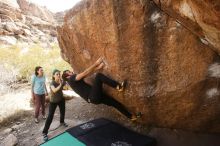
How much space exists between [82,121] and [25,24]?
26.1 metres

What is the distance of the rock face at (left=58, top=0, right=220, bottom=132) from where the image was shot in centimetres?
438

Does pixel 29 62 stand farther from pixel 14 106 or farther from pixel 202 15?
pixel 202 15

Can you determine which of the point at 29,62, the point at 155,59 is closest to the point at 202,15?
the point at 155,59

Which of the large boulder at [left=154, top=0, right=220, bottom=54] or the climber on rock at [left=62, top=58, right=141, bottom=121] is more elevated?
the large boulder at [left=154, top=0, right=220, bottom=54]

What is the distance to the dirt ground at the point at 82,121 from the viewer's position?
17.1 feet

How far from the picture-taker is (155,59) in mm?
4770

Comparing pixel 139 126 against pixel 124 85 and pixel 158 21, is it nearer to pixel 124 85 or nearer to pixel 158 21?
pixel 124 85

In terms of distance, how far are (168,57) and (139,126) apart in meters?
2.28

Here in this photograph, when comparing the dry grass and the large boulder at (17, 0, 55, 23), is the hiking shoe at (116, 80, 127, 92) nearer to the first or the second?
the dry grass

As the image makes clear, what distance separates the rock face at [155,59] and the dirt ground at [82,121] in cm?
19

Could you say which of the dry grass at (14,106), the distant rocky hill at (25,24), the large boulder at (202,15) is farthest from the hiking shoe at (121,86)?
the distant rocky hill at (25,24)

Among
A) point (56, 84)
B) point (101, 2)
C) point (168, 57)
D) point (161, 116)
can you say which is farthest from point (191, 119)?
point (56, 84)

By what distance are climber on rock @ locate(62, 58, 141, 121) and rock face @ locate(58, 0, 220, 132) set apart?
0.56ft

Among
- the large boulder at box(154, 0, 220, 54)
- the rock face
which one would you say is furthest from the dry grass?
the large boulder at box(154, 0, 220, 54)
